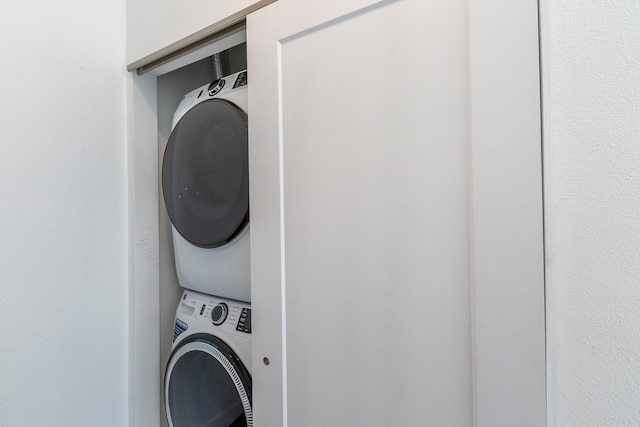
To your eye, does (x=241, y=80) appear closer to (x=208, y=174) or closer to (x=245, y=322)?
(x=208, y=174)

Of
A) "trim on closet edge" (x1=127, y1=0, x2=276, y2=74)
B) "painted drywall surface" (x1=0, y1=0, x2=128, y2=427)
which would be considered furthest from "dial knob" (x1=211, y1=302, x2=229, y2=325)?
"trim on closet edge" (x1=127, y1=0, x2=276, y2=74)

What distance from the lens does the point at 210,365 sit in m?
1.19

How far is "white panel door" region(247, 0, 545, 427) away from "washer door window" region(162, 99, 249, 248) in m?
0.18

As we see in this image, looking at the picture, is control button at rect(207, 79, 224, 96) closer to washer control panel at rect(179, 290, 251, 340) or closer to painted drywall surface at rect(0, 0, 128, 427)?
painted drywall surface at rect(0, 0, 128, 427)

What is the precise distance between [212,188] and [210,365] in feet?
2.32

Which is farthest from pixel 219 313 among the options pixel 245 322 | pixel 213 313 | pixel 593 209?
pixel 593 209

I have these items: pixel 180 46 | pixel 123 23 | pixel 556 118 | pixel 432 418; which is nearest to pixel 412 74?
pixel 556 118

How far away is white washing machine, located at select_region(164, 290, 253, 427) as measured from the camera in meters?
1.08

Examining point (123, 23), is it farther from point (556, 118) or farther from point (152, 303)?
point (556, 118)

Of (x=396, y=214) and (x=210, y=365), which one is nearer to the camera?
(x=396, y=214)

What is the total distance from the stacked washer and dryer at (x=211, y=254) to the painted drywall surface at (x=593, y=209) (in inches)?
34.6

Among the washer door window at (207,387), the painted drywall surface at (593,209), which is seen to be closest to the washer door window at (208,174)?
the washer door window at (207,387)

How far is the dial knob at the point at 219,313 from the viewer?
1197mm

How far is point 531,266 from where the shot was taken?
55cm
